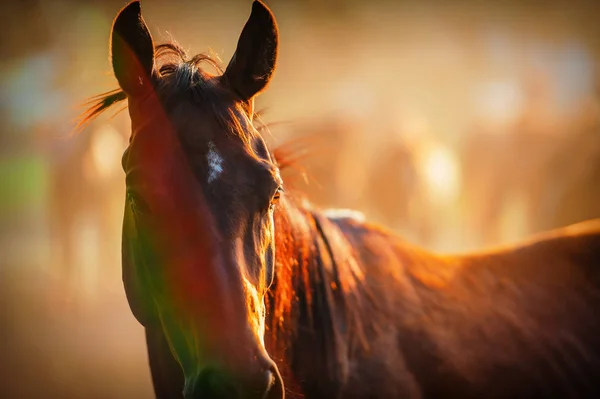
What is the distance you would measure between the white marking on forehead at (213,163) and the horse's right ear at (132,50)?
15.1 inches

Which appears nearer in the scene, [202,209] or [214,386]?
[214,386]

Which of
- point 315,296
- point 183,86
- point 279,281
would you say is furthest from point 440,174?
point 183,86

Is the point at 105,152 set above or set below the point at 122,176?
above

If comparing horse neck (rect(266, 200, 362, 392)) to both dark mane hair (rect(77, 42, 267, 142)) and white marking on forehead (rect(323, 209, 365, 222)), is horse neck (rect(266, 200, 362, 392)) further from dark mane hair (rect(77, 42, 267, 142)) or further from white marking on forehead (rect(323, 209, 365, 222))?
dark mane hair (rect(77, 42, 267, 142))

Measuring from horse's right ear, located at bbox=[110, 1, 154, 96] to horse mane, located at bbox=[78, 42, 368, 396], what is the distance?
4cm

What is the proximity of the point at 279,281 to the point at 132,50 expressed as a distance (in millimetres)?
821

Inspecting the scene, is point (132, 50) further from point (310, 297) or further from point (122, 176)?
point (122, 176)

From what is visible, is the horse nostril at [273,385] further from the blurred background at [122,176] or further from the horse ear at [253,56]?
the blurred background at [122,176]

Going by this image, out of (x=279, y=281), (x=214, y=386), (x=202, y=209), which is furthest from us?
(x=279, y=281)

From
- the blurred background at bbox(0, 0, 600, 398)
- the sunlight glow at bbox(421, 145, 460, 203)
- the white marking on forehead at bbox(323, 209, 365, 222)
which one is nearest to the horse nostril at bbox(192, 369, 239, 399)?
the white marking on forehead at bbox(323, 209, 365, 222)

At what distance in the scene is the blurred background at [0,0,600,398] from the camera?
7027mm

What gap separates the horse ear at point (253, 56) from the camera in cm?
155

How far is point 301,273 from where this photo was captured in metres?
1.70

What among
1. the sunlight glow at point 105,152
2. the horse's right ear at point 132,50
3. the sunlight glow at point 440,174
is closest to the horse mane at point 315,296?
the horse's right ear at point 132,50
